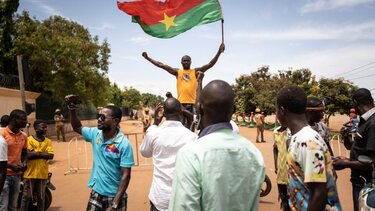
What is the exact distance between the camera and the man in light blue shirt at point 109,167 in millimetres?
2912

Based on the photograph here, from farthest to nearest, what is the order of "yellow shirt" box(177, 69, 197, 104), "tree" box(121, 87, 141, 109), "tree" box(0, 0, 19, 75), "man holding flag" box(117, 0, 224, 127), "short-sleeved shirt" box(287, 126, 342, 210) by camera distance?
"tree" box(121, 87, 141, 109) → "tree" box(0, 0, 19, 75) → "man holding flag" box(117, 0, 224, 127) → "yellow shirt" box(177, 69, 197, 104) → "short-sleeved shirt" box(287, 126, 342, 210)

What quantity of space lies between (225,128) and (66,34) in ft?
79.2

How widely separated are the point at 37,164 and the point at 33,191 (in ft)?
1.79

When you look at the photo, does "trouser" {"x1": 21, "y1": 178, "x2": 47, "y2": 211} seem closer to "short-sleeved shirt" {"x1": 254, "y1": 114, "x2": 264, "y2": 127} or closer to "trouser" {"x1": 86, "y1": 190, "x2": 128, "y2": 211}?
"trouser" {"x1": 86, "y1": 190, "x2": 128, "y2": 211}

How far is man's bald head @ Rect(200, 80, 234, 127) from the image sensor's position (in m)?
1.48

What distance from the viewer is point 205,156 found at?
4.19ft

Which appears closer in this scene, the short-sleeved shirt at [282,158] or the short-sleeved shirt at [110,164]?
the short-sleeved shirt at [110,164]

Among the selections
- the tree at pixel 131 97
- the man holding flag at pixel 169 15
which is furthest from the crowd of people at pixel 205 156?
the tree at pixel 131 97

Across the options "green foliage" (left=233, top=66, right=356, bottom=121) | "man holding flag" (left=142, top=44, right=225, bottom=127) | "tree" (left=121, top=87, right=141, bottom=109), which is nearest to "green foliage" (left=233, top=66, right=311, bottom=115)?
"green foliage" (left=233, top=66, right=356, bottom=121)

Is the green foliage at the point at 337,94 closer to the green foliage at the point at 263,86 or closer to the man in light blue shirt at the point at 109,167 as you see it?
the green foliage at the point at 263,86

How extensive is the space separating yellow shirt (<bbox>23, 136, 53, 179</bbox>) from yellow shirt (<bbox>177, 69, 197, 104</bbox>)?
9.75 feet

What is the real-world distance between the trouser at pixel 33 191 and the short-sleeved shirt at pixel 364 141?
5.30 m

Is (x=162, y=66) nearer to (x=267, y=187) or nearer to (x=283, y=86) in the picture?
(x=267, y=187)

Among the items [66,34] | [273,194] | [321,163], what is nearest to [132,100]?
[66,34]
